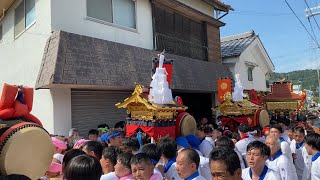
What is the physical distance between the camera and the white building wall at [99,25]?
8.02 metres

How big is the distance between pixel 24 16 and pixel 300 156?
8708mm

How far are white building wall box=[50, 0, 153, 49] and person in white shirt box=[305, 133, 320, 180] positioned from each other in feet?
20.7

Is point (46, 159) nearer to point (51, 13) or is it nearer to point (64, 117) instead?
point (64, 117)

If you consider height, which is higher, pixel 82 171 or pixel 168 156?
pixel 82 171

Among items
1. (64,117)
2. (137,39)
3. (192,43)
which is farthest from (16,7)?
(192,43)

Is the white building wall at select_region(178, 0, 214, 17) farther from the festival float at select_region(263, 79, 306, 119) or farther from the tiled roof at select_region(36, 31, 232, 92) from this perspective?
the festival float at select_region(263, 79, 306, 119)

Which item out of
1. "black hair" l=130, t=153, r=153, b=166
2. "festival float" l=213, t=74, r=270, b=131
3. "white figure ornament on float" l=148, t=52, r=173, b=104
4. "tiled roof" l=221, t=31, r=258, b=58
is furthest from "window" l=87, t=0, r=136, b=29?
"tiled roof" l=221, t=31, r=258, b=58

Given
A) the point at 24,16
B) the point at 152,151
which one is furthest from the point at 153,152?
the point at 24,16

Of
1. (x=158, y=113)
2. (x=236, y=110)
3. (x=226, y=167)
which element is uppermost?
(x=158, y=113)

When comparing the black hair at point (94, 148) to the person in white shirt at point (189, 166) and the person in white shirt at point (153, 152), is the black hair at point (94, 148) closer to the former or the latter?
the person in white shirt at point (153, 152)

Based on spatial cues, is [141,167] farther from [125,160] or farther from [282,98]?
[282,98]

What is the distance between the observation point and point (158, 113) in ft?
18.0

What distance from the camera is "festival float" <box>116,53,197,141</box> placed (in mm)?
5492

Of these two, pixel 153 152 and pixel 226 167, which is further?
pixel 153 152
